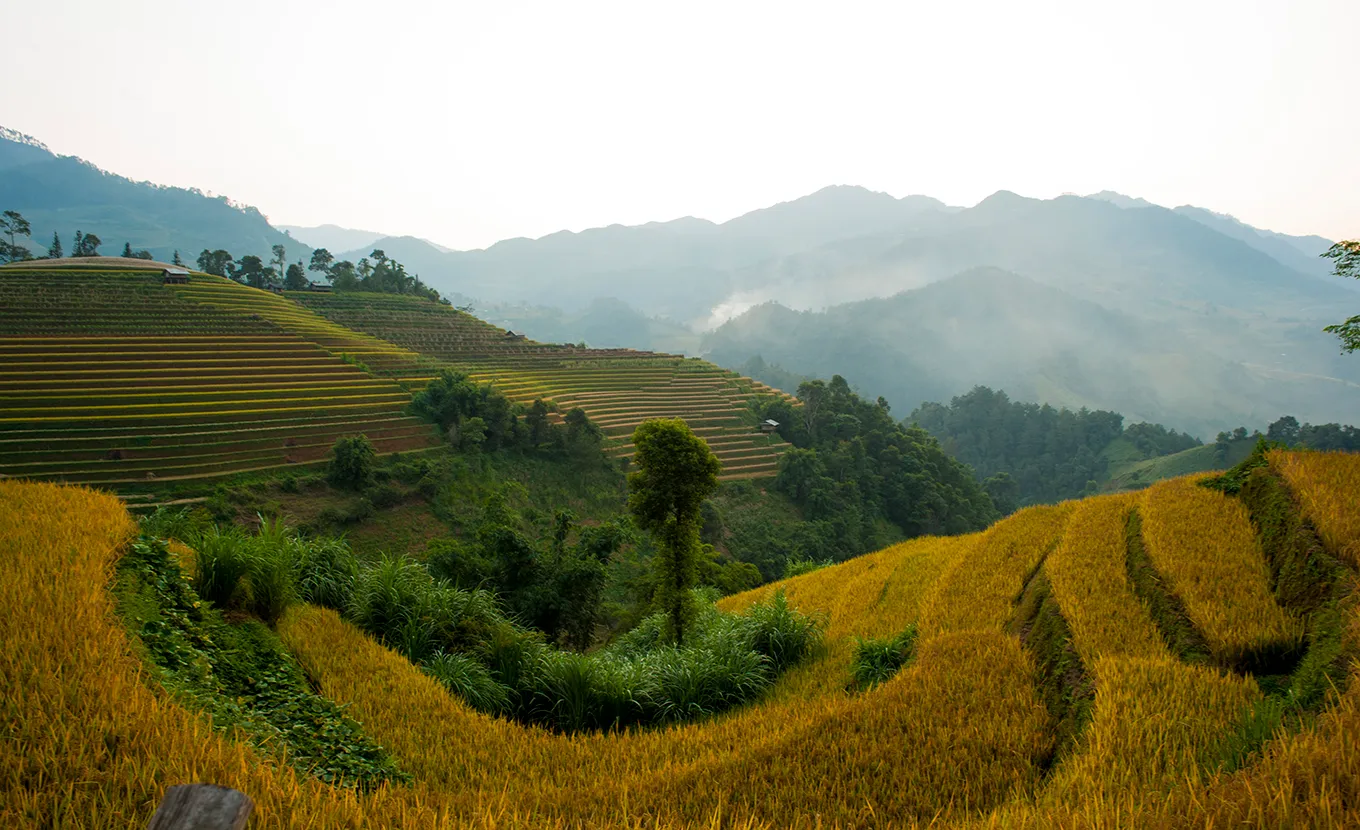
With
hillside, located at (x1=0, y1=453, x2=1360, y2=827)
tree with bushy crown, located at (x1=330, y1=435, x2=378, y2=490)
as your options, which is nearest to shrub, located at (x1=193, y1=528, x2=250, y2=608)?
hillside, located at (x1=0, y1=453, x2=1360, y2=827)

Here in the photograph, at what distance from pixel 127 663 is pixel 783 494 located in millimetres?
44328

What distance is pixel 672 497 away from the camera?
10.7 meters

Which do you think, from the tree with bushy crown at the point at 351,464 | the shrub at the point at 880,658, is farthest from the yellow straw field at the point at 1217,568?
the tree with bushy crown at the point at 351,464

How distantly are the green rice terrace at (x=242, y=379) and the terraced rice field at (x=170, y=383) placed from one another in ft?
0.36

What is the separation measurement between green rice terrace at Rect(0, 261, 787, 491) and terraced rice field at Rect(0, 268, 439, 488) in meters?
0.11

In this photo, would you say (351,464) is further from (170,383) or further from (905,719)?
(905,719)

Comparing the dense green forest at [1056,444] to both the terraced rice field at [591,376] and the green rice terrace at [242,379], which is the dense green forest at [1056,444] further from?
the green rice terrace at [242,379]

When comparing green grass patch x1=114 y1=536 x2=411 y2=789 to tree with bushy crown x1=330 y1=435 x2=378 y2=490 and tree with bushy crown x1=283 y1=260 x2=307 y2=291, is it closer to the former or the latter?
tree with bushy crown x1=330 y1=435 x2=378 y2=490

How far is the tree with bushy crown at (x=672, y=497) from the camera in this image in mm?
10508

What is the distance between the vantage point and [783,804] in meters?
3.65

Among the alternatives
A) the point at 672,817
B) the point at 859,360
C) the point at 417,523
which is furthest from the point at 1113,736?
the point at 859,360

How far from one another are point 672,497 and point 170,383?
40788 mm

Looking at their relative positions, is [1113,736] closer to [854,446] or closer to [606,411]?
[606,411]

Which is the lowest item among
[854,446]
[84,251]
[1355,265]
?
[854,446]
